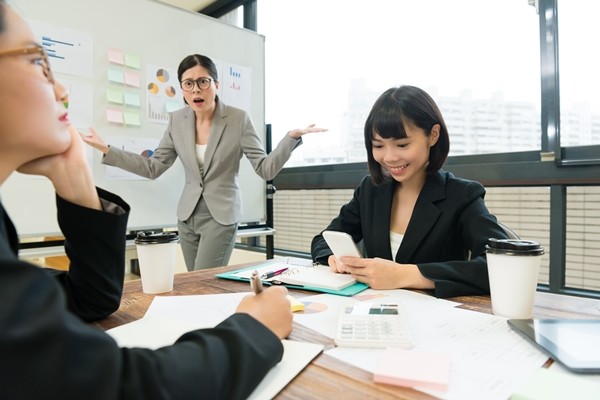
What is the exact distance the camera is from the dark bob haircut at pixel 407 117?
4.32ft

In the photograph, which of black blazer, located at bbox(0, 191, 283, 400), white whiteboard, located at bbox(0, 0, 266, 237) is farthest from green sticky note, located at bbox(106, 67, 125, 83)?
black blazer, located at bbox(0, 191, 283, 400)

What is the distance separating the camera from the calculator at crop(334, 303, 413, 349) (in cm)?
62

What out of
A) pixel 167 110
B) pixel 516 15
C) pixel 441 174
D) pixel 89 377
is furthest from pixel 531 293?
pixel 167 110

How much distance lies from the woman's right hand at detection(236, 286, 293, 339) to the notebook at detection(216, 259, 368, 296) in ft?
1.04

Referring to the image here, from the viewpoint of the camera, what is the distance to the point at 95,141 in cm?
192

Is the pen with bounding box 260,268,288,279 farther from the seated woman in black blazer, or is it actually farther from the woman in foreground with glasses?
the woman in foreground with glasses

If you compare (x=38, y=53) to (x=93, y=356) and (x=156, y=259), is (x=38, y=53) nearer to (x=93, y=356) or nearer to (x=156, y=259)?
(x=93, y=356)

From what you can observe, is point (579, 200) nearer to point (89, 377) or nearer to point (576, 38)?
point (576, 38)

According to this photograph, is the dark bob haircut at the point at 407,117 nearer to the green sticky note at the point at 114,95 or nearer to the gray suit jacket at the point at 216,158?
the gray suit jacket at the point at 216,158

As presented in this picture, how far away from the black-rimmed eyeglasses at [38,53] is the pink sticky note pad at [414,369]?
60 cm

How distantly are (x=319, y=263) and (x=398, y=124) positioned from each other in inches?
20.5

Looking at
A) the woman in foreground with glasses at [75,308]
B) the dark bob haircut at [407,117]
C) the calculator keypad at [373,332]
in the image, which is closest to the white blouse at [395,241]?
the dark bob haircut at [407,117]

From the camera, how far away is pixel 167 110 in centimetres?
232

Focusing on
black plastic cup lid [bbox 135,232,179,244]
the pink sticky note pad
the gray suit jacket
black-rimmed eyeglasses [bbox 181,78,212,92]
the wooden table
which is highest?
black-rimmed eyeglasses [bbox 181,78,212,92]
